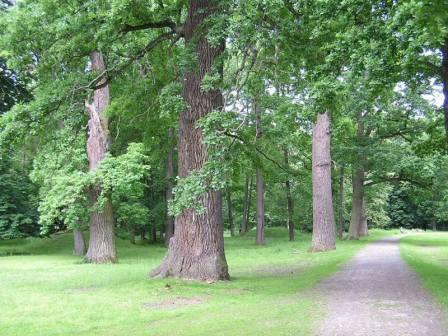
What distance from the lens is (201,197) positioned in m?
11.6

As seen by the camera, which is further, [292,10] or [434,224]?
[434,224]

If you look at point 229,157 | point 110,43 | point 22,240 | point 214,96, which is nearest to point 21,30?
point 110,43

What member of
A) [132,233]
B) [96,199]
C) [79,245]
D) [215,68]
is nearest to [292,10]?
[215,68]

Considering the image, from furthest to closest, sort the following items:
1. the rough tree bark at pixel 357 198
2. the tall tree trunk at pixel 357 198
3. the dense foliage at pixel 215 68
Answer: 1. the tall tree trunk at pixel 357 198
2. the rough tree bark at pixel 357 198
3. the dense foliage at pixel 215 68

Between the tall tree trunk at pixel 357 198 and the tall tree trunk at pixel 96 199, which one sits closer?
the tall tree trunk at pixel 96 199

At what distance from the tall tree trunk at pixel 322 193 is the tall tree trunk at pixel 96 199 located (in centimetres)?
876

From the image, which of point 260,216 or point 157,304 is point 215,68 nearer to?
point 157,304

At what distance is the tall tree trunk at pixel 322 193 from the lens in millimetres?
21625

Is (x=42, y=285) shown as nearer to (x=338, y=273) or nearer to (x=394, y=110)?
(x=338, y=273)

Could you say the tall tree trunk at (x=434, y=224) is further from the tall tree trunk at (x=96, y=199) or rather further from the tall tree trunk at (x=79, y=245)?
the tall tree trunk at (x=96, y=199)

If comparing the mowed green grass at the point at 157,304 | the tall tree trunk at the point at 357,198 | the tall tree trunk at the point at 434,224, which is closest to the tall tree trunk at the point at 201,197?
the mowed green grass at the point at 157,304

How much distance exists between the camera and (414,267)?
47.1ft

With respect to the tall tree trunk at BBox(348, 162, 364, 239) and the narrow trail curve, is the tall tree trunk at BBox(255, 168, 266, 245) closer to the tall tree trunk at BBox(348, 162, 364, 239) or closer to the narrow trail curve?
the tall tree trunk at BBox(348, 162, 364, 239)

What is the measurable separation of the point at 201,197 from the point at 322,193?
1124 cm
